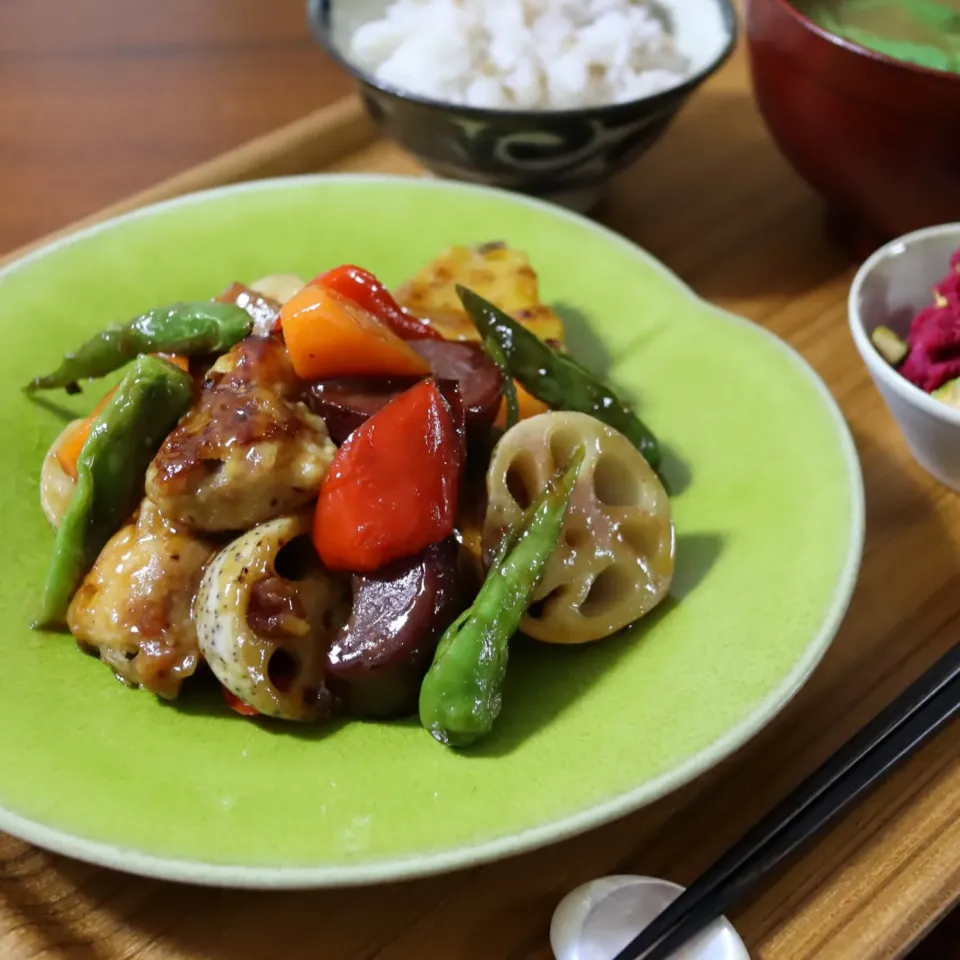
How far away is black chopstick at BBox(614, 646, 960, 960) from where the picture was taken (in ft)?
3.65

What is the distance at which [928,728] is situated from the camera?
128cm

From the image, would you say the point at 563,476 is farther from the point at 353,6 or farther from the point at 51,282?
the point at 353,6

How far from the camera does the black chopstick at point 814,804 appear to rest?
111cm

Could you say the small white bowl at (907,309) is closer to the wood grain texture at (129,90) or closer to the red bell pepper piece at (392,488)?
the red bell pepper piece at (392,488)

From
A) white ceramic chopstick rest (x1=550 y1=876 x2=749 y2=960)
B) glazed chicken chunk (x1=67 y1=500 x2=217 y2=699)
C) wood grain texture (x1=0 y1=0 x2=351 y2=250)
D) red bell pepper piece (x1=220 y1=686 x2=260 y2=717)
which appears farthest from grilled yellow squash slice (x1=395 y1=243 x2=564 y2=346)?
wood grain texture (x1=0 y1=0 x2=351 y2=250)

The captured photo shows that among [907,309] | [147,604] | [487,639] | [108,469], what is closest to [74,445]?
[108,469]

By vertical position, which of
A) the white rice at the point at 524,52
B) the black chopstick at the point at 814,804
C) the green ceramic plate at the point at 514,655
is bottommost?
the black chopstick at the point at 814,804

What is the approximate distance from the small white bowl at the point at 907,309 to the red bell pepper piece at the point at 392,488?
801 millimetres

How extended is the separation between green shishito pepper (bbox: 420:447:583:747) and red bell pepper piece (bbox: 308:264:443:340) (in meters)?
0.40

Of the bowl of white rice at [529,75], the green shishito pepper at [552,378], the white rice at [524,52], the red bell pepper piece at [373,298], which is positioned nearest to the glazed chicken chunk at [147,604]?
the red bell pepper piece at [373,298]

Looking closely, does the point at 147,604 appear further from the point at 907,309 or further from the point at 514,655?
the point at 907,309

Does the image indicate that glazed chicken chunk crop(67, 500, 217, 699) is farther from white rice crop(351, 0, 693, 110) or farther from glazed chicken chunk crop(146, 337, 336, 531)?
white rice crop(351, 0, 693, 110)

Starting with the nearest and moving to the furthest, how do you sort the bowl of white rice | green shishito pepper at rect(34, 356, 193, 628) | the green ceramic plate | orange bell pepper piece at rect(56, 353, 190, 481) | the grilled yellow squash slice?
1. the green ceramic plate
2. green shishito pepper at rect(34, 356, 193, 628)
3. orange bell pepper piece at rect(56, 353, 190, 481)
4. the grilled yellow squash slice
5. the bowl of white rice

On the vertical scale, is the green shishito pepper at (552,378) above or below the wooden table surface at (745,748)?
above
